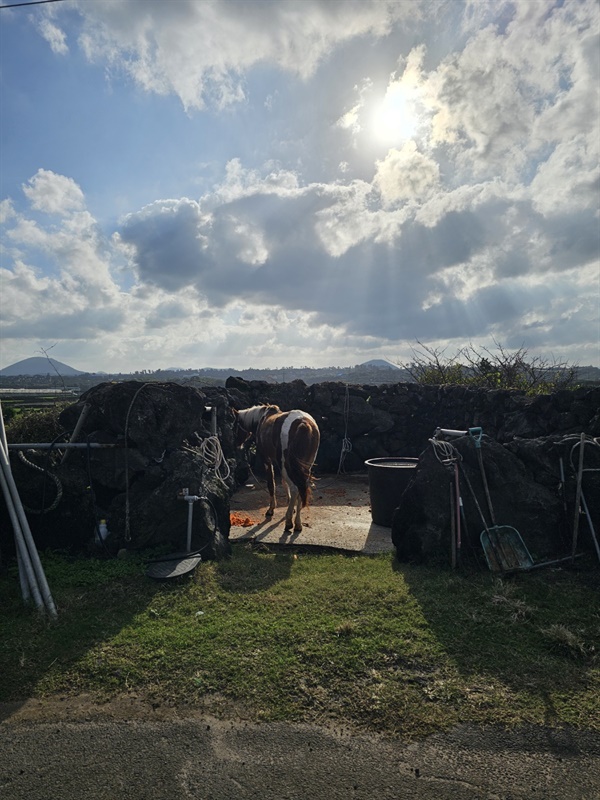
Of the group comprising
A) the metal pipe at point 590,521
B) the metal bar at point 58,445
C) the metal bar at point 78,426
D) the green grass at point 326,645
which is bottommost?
the green grass at point 326,645

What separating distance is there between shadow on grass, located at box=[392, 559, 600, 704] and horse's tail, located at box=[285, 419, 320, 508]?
8.06 feet

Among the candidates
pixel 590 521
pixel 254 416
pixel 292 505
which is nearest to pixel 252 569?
pixel 292 505

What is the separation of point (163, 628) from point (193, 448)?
3.09 m

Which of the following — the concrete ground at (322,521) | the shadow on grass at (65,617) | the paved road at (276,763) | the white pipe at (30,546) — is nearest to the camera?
the paved road at (276,763)

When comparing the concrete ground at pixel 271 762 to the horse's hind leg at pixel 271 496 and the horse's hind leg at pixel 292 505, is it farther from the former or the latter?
the horse's hind leg at pixel 271 496

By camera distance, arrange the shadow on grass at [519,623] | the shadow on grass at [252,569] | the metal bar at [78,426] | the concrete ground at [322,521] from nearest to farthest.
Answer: the shadow on grass at [519,623], the shadow on grass at [252,569], the metal bar at [78,426], the concrete ground at [322,521]

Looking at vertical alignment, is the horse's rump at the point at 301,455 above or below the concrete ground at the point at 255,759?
above

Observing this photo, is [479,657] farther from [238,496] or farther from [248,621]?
[238,496]

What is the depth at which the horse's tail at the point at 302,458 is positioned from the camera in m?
8.01

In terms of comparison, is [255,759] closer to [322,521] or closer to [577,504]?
[577,504]

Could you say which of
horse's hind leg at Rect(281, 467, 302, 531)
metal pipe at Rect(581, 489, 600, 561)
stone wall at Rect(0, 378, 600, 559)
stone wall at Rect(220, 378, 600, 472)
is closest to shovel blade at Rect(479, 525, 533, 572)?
stone wall at Rect(0, 378, 600, 559)

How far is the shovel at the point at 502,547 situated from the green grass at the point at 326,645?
213mm

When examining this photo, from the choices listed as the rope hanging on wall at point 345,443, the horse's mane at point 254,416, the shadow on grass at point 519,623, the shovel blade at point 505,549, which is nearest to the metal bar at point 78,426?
the horse's mane at point 254,416

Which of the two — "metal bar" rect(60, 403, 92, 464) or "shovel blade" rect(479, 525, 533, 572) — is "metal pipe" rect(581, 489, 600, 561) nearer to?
"shovel blade" rect(479, 525, 533, 572)
